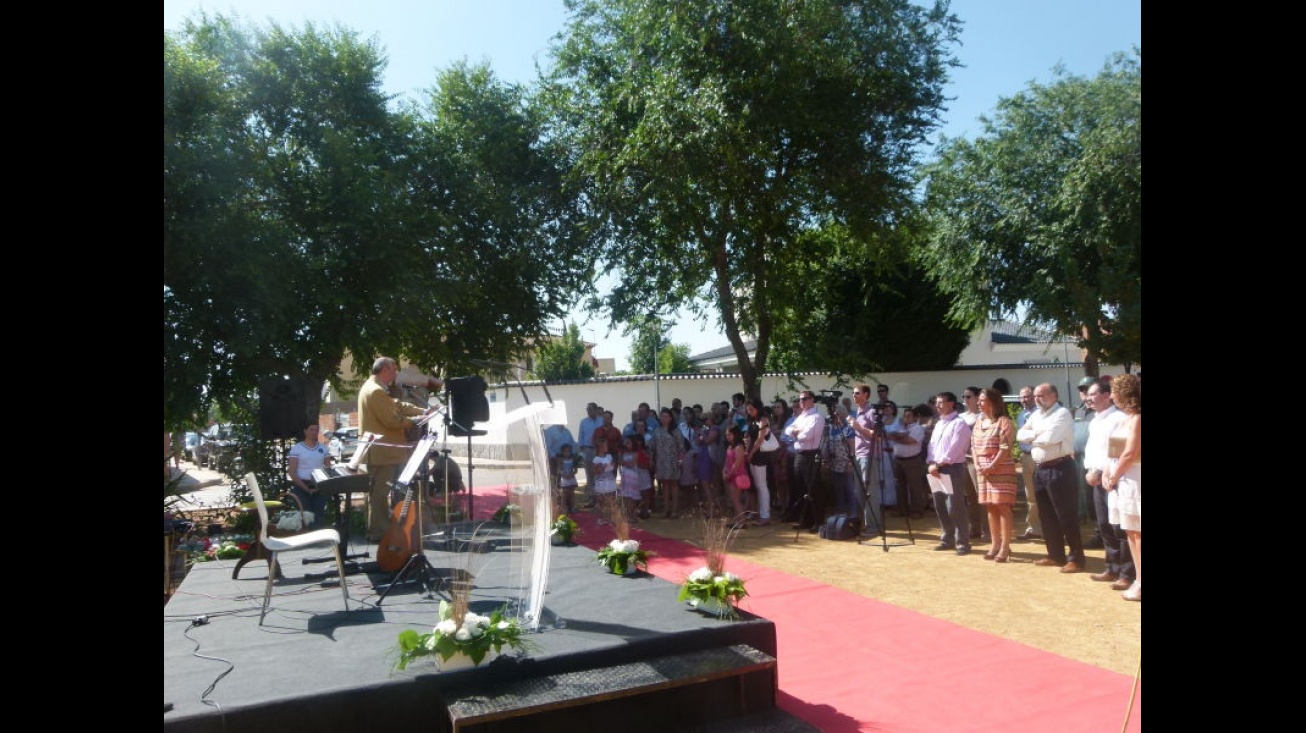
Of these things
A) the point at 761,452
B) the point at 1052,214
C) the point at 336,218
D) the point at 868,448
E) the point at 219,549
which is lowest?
the point at 219,549

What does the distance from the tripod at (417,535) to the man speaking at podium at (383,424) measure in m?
0.70

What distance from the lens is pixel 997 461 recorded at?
8086mm

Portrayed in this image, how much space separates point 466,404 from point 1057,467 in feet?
17.1

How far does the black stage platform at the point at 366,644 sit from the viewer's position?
12.5 ft

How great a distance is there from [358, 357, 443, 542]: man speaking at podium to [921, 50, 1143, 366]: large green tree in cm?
1130

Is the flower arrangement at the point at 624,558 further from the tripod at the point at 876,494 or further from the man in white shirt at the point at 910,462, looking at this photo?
the man in white shirt at the point at 910,462

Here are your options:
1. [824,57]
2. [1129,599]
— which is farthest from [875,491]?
[824,57]

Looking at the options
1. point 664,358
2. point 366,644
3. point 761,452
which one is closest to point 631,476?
point 761,452

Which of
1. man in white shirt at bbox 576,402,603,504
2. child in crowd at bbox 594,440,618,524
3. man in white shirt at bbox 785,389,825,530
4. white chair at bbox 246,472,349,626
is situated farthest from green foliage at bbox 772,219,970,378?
white chair at bbox 246,472,349,626

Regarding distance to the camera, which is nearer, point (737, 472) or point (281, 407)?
point (281, 407)

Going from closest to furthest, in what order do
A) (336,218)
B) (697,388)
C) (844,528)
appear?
(844,528), (336,218), (697,388)

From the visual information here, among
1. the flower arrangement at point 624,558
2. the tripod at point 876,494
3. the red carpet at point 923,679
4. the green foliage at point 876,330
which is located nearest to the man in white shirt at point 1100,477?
the red carpet at point 923,679

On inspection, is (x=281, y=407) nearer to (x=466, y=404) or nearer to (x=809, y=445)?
(x=466, y=404)
